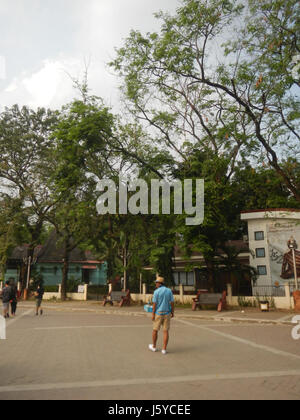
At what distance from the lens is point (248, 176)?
26.7 meters

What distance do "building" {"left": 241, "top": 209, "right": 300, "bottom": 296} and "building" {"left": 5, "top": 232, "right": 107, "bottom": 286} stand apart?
19.3m

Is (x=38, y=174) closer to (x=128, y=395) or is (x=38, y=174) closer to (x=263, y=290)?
(x=263, y=290)

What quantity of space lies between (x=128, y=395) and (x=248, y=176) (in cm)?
2403

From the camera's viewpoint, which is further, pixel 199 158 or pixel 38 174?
pixel 38 174

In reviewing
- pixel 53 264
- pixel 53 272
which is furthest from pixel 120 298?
pixel 53 264

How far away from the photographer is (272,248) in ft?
72.8

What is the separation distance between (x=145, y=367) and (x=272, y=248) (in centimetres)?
1781

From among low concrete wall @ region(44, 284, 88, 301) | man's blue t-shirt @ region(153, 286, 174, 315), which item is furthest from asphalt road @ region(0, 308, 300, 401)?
low concrete wall @ region(44, 284, 88, 301)

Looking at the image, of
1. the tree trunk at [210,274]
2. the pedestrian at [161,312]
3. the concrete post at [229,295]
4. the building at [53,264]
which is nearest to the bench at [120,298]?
the tree trunk at [210,274]

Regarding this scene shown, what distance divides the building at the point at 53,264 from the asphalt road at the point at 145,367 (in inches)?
1104

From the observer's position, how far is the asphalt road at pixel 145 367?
16.4ft

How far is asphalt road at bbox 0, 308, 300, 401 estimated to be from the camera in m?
5.01
